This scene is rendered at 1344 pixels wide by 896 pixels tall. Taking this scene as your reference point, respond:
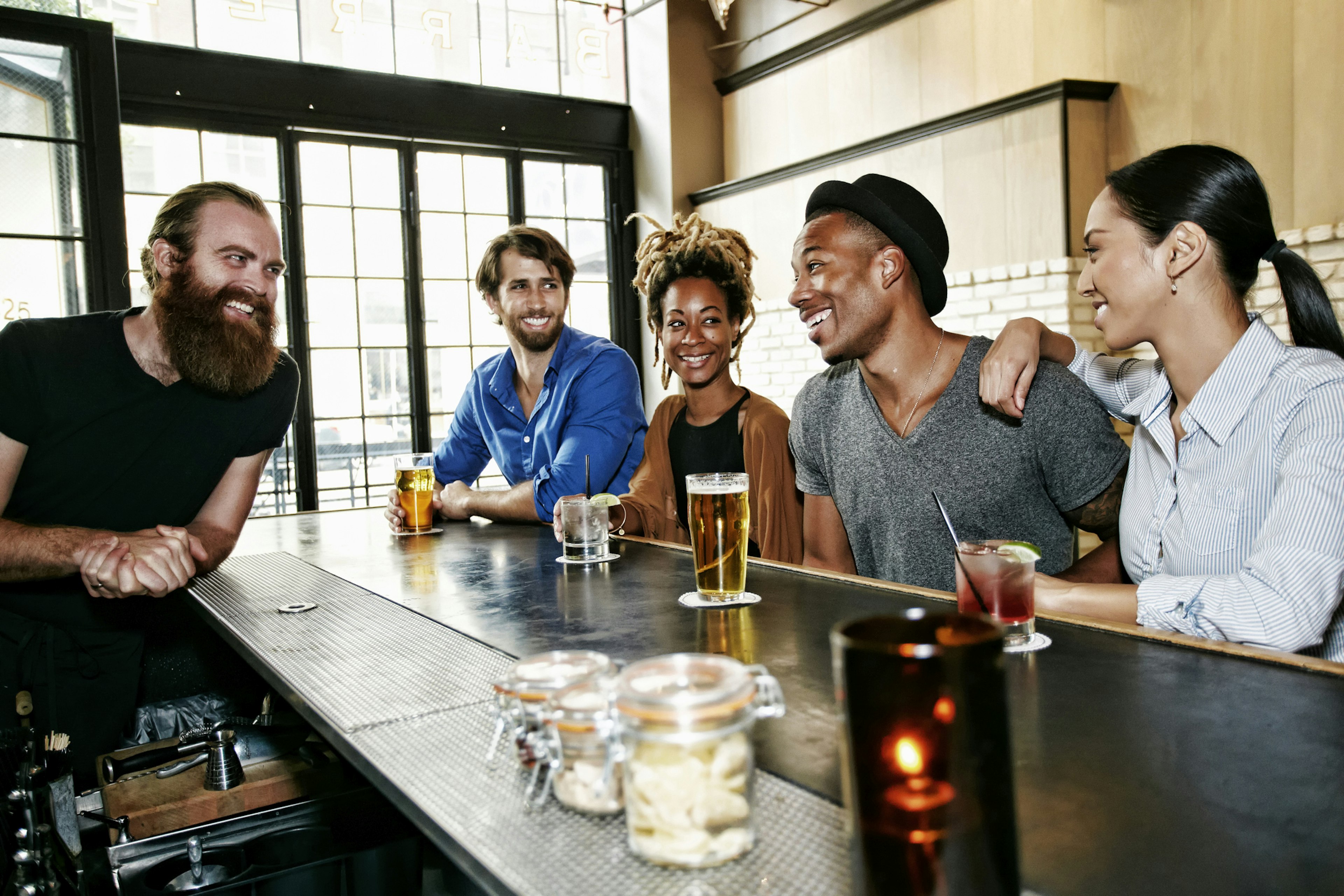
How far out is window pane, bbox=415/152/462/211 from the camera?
6.06 metres

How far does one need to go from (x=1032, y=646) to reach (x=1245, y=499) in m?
0.50

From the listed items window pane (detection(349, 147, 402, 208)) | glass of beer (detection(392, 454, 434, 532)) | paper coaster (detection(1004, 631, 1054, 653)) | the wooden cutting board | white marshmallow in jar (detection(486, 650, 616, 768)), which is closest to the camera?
white marshmallow in jar (detection(486, 650, 616, 768))

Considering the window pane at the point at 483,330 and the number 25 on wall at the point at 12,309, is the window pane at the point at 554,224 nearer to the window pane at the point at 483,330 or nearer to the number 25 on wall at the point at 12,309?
the window pane at the point at 483,330

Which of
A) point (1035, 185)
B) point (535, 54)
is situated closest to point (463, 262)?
point (535, 54)

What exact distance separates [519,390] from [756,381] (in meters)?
3.60

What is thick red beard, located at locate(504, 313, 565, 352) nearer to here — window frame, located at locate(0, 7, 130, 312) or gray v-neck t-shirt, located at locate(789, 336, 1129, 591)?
gray v-neck t-shirt, located at locate(789, 336, 1129, 591)

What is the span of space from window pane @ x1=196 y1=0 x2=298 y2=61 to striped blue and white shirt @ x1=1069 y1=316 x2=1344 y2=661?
5458 millimetres

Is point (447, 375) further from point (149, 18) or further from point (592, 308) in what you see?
point (149, 18)

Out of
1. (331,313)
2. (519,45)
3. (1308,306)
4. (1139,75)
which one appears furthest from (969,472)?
(519,45)

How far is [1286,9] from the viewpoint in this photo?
3.73 meters

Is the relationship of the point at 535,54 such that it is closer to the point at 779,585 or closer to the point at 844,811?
the point at 779,585

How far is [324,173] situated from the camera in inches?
226

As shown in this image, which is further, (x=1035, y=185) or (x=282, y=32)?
(x=282, y=32)

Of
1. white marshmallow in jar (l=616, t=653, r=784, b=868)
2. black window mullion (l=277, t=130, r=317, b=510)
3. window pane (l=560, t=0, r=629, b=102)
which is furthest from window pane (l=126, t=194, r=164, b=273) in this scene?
white marshmallow in jar (l=616, t=653, r=784, b=868)
